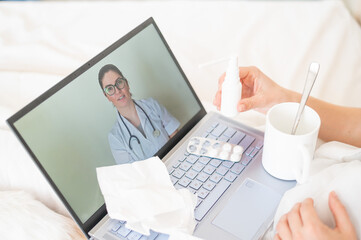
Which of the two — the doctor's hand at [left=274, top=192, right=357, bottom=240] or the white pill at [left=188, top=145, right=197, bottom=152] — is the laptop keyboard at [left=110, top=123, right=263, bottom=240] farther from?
the doctor's hand at [left=274, top=192, right=357, bottom=240]

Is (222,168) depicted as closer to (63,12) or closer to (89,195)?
(89,195)

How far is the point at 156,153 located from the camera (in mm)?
753

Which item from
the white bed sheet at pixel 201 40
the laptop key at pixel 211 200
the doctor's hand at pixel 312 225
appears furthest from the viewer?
the white bed sheet at pixel 201 40

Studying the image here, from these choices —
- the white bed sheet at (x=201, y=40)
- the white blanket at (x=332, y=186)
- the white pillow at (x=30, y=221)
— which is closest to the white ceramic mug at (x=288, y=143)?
the white blanket at (x=332, y=186)

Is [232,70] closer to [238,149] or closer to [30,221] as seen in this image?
[238,149]

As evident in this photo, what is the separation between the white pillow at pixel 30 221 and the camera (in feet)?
2.28

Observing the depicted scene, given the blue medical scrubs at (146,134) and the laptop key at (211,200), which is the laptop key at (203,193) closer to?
the laptop key at (211,200)

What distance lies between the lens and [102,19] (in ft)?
4.08

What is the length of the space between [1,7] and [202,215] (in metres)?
1.03

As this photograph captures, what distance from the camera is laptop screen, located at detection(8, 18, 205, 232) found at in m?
0.62

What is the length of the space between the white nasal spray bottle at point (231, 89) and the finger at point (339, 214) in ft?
0.74

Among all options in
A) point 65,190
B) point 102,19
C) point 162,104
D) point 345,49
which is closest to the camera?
point 65,190

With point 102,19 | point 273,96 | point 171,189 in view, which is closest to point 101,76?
point 171,189

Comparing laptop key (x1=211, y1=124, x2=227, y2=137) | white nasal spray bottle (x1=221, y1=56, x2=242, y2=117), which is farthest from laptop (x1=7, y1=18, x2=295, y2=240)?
white nasal spray bottle (x1=221, y1=56, x2=242, y2=117)
